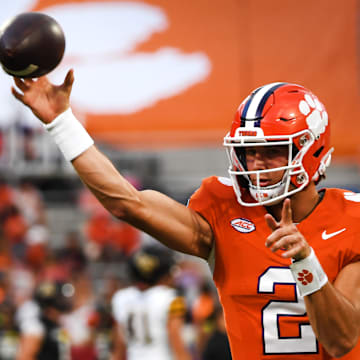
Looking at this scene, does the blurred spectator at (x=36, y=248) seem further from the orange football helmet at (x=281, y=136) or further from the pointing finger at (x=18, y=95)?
the pointing finger at (x=18, y=95)

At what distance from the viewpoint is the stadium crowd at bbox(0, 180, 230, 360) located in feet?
20.9

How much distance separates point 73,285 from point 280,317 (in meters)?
5.30

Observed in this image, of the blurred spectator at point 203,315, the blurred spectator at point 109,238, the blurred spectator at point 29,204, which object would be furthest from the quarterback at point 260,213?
the blurred spectator at point 29,204

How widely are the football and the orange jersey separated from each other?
761 mm

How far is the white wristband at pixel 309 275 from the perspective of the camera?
236cm

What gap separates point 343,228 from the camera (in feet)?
8.87

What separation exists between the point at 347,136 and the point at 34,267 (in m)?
4.90

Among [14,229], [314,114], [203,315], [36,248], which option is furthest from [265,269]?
[14,229]

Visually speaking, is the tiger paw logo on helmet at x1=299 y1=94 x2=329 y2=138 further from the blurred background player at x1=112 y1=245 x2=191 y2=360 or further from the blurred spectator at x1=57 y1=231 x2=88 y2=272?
the blurred spectator at x1=57 y1=231 x2=88 y2=272

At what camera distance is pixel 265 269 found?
2686 millimetres

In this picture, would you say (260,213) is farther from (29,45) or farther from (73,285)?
(73,285)

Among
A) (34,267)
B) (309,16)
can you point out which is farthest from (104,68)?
(34,267)

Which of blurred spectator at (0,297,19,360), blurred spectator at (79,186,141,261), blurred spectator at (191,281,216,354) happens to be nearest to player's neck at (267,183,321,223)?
blurred spectator at (191,281,216,354)

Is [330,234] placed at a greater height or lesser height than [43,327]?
greater
